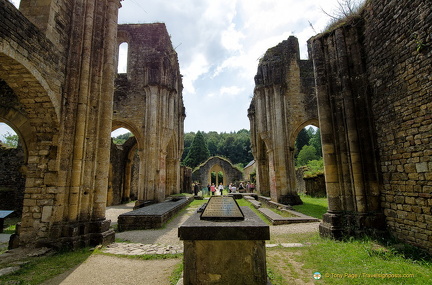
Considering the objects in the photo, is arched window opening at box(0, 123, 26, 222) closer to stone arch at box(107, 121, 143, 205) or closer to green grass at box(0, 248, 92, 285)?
stone arch at box(107, 121, 143, 205)

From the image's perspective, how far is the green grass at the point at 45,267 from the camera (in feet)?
12.3

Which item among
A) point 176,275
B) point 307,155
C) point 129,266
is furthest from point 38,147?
point 307,155

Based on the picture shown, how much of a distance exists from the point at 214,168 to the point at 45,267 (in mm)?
30055

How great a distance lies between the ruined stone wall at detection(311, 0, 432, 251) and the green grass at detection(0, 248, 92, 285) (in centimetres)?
614

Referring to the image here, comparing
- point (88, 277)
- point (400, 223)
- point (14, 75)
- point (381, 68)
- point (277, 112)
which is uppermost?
point (277, 112)

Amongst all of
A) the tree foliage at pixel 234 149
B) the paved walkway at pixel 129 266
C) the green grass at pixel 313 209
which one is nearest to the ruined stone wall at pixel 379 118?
the paved walkway at pixel 129 266

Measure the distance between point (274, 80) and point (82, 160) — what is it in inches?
497

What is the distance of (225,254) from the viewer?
3.02 metres

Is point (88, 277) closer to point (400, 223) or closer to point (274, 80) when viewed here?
point (400, 223)

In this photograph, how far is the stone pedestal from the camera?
2969mm

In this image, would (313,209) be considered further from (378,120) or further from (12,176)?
(12,176)

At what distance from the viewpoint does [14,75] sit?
5.08 m

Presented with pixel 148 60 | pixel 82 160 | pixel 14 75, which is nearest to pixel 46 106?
pixel 14 75

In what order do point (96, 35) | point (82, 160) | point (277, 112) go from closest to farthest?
point (82, 160) < point (96, 35) < point (277, 112)
